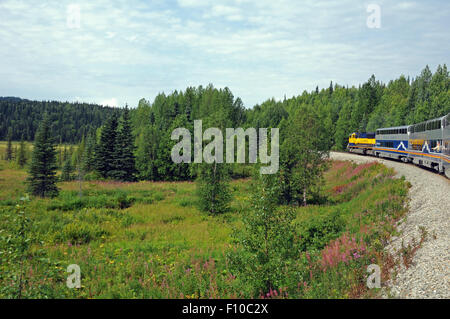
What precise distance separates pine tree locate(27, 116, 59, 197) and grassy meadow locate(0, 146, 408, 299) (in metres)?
7.65

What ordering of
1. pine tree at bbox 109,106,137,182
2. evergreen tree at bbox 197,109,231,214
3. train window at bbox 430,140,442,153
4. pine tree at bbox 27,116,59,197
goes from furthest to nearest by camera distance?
pine tree at bbox 109,106,137,182 < pine tree at bbox 27,116,59,197 < evergreen tree at bbox 197,109,231,214 < train window at bbox 430,140,442,153

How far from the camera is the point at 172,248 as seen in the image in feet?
52.3

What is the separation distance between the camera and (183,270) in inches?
488

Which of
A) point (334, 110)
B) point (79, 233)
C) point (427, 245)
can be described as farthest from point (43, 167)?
point (334, 110)

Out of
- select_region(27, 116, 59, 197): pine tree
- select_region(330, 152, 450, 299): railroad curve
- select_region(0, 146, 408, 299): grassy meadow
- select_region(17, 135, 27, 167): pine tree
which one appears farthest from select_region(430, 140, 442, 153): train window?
select_region(17, 135, 27, 167): pine tree

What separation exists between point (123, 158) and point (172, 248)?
3747cm

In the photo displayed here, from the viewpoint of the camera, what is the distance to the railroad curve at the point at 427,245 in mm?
8016

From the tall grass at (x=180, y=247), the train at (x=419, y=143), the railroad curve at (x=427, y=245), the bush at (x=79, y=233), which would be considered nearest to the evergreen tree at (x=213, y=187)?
the tall grass at (x=180, y=247)

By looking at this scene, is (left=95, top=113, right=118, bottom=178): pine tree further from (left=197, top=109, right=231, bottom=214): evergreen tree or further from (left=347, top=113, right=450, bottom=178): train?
(left=347, top=113, right=450, bottom=178): train

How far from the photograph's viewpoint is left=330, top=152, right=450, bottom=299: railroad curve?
802cm

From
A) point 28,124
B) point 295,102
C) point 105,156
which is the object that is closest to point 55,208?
point 105,156

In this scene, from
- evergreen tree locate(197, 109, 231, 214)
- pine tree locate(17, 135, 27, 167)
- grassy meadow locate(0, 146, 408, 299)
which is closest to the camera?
grassy meadow locate(0, 146, 408, 299)

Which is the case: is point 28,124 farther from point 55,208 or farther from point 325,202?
point 325,202

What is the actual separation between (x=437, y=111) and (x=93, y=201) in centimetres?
7945
